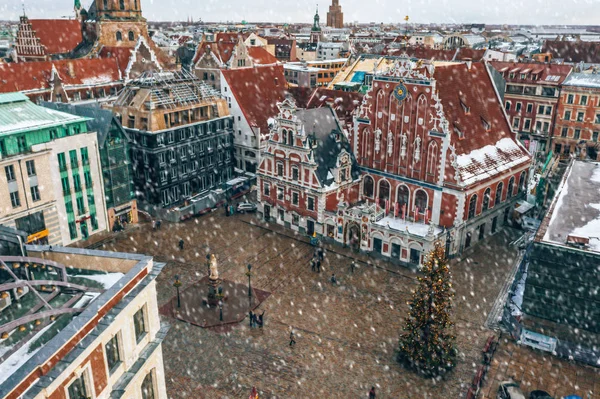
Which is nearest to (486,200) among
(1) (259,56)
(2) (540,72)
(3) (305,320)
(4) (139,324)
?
(3) (305,320)

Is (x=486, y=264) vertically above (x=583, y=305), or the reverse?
(x=583, y=305)

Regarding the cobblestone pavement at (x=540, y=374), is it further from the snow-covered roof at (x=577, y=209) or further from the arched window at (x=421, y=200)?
the arched window at (x=421, y=200)

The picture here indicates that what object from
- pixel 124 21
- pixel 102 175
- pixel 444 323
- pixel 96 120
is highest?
pixel 124 21

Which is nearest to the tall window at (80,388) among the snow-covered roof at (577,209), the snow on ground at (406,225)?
the snow-covered roof at (577,209)

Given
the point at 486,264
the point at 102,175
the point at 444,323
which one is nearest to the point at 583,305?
the point at 444,323

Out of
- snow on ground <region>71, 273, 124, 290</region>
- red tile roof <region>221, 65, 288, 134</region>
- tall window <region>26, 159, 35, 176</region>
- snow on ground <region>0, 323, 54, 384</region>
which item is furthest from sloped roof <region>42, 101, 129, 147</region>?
snow on ground <region>0, 323, 54, 384</region>

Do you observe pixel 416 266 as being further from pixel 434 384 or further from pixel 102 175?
pixel 102 175

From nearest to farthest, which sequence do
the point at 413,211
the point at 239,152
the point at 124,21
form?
the point at 413,211 < the point at 239,152 < the point at 124,21
